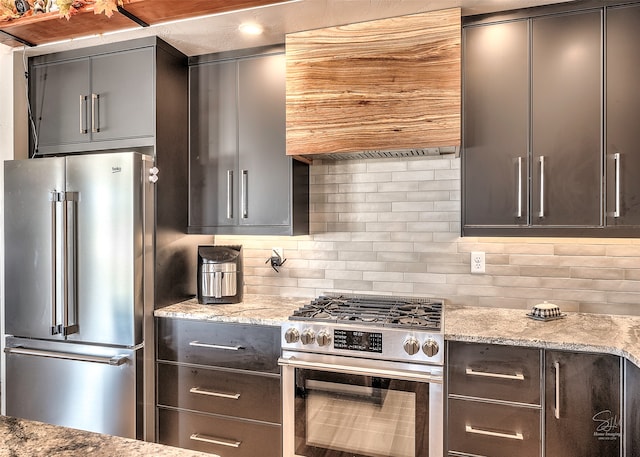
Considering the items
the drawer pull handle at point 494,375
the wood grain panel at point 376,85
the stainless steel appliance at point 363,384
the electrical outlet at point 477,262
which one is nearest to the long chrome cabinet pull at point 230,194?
the wood grain panel at point 376,85

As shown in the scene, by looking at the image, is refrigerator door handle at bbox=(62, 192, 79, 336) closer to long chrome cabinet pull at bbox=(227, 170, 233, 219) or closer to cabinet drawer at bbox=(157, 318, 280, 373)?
cabinet drawer at bbox=(157, 318, 280, 373)

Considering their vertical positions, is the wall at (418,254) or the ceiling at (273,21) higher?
the ceiling at (273,21)

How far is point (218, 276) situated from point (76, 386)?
0.93 metres

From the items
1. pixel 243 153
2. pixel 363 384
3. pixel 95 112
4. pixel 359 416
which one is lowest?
pixel 359 416

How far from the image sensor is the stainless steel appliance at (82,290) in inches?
86.0

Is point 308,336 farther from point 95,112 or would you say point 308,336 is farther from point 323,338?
point 95,112

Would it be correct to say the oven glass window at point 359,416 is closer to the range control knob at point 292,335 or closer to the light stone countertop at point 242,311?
the range control knob at point 292,335

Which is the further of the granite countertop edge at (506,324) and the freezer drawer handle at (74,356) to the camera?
the freezer drawer handle at (74,356)

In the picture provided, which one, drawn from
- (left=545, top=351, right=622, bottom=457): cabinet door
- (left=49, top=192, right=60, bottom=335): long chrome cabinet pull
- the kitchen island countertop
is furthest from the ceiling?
the kitchen island countertop

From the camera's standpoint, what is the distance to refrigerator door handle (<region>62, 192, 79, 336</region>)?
226cm

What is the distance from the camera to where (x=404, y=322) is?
1.94m

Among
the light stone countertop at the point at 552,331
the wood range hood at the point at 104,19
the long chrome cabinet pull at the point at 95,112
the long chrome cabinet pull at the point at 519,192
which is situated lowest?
the light stone countertop at the point at 552,331

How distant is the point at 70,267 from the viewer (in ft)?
7.43

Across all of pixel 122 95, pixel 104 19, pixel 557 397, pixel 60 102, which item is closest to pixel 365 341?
pixel 557 397
